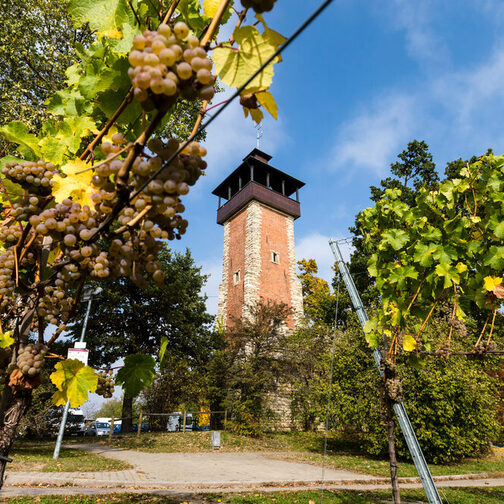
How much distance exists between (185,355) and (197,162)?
724 inches

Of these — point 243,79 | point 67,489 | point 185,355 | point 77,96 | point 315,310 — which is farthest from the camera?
point 315,310

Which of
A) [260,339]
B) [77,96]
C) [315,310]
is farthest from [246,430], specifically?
[77,96]

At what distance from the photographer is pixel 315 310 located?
2605 cm

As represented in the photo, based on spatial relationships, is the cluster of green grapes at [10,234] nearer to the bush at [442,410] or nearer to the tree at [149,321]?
the bush at [442,410]

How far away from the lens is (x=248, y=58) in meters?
0.94

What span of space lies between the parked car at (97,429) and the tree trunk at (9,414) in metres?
26.2

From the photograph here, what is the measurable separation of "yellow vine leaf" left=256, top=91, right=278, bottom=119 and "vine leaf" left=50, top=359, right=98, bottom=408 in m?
1.25

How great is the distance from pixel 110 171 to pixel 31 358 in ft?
2.97

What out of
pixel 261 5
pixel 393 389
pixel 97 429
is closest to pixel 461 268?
pixel 393 389

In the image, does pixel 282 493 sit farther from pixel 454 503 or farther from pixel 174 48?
pixel 174 48

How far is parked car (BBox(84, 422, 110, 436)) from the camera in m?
24.8

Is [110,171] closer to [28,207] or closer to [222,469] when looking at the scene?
[28,207]

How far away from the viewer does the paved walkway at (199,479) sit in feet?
20.9

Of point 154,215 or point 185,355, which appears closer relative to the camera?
point 154,215
